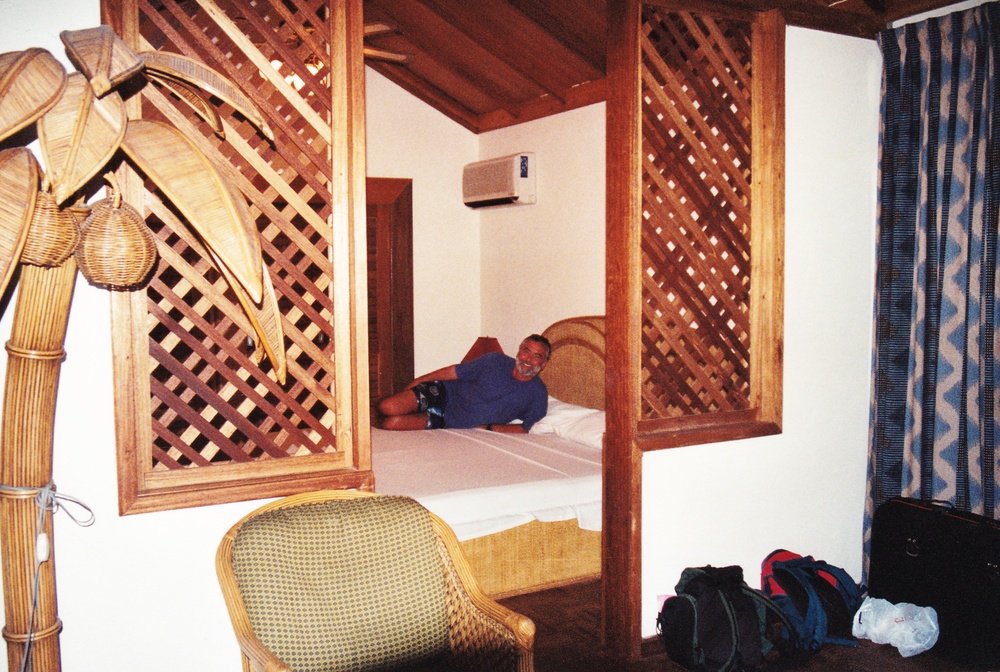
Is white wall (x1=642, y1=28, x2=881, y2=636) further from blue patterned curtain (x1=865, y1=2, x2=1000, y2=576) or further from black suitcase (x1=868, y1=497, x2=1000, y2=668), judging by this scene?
black suitcase (x1=868, y1=497, x2=1000, y2=668)

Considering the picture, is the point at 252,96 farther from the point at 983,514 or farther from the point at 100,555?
the point at 983,514

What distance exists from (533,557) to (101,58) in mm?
2513

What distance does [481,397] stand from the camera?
471 centimetres

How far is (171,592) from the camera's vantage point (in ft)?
7.05

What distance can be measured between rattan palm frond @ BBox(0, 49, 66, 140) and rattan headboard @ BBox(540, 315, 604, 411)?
3.50 m

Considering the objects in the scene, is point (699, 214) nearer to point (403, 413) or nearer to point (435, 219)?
point (403, 413)

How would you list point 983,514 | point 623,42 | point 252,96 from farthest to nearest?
point 983,514 → point 623,42 → point 252,96

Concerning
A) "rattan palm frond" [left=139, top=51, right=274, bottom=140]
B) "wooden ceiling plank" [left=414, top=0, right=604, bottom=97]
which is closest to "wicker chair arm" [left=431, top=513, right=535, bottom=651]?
"rattan palm frond" [left=139, top=51, right=274, bottom=140]

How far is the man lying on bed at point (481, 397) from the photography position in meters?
4.57

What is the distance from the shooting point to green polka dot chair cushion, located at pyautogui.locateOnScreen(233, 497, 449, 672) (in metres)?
1.96

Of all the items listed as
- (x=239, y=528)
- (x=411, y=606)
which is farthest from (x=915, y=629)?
(x=239, y=528)

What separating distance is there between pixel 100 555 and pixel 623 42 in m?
2.31

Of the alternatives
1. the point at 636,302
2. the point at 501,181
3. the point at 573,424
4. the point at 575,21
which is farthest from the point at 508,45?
the point at 636,302

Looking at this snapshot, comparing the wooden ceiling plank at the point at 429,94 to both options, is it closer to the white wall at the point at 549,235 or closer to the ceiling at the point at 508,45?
the ceiling at the point at 508,45
